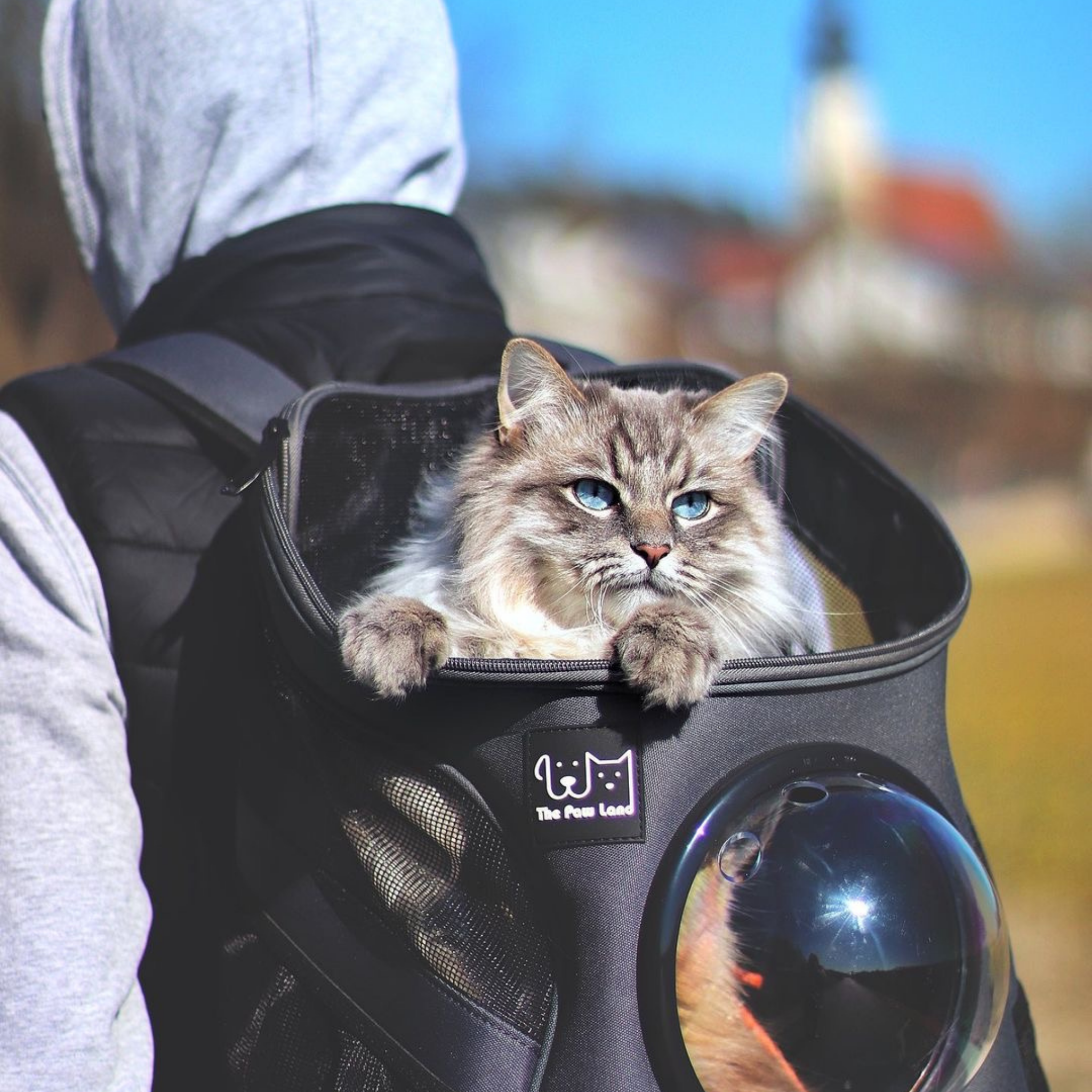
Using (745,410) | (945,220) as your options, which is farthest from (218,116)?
(945,220)

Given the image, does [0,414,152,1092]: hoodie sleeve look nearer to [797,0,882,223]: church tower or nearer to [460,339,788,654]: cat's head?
[460,339,788,654]: cat's head

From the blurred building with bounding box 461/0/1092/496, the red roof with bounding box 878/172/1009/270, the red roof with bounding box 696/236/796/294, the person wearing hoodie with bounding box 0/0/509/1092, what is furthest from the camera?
the red roof with bounding box 878/172/1009/270

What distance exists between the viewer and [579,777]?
1.34 metres

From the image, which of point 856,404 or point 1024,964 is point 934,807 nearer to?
point 1024,964

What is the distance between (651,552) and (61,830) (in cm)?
92

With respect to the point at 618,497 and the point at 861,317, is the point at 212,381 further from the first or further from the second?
the point at 861,317

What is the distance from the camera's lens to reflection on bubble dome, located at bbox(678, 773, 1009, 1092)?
1348 mm

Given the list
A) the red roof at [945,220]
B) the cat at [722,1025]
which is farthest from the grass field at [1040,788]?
the red roof at [945,220]

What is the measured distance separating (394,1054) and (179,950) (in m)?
0.42

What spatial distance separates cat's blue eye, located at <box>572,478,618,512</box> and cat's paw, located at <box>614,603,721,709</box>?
0.38 metres

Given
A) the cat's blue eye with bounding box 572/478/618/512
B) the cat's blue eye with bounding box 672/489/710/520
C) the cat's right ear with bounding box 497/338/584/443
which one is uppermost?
the cat's right ear with bounding box 497/338/584/443

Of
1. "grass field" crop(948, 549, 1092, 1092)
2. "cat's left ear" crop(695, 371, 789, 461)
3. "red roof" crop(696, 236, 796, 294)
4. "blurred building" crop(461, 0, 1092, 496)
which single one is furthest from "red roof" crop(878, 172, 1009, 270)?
"cat's left ear" crop(695, 371, 789, 461)

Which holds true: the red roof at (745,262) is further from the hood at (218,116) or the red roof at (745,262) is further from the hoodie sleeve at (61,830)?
the hoodie sleeve at (61,830)

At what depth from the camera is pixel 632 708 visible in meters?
1.37
